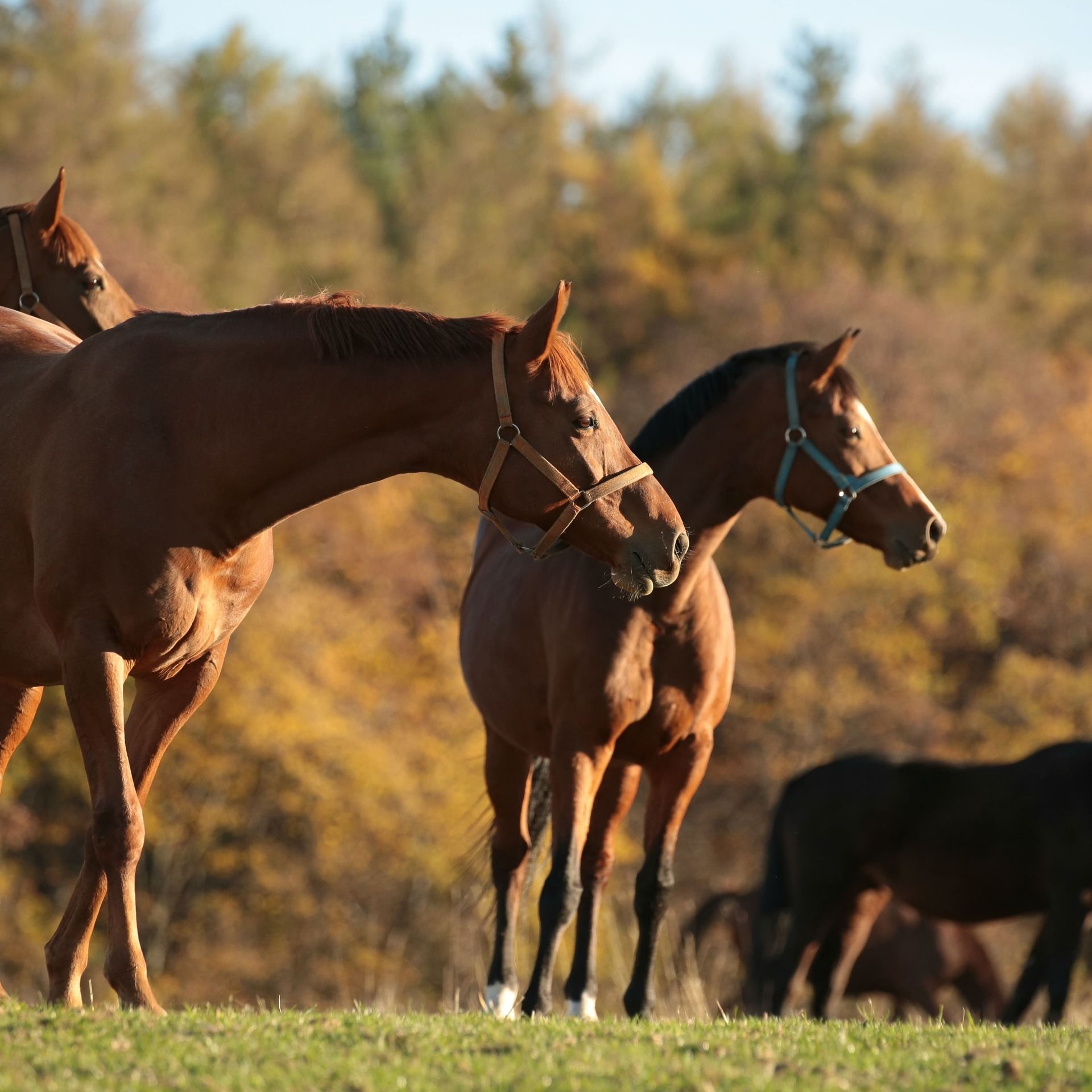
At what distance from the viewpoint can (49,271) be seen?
23.4 ft

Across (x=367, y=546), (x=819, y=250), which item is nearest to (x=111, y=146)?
(x=367, y=546)

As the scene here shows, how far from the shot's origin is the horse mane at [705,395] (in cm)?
683

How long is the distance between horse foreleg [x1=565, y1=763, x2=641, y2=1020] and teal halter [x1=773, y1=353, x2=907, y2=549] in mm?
1485

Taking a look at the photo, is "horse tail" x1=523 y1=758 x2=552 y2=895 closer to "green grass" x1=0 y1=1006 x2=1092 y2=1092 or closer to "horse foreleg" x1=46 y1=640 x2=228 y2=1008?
"horse foreleg" x1=46 y1=640 x2=228 y2=1008

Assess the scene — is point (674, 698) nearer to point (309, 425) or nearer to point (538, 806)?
point (538, 806)

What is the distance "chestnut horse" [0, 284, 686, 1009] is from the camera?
4.79m

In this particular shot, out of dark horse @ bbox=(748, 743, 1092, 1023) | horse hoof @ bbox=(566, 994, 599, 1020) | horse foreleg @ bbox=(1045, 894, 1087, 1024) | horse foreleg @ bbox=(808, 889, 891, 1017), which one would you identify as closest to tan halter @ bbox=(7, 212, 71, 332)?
horse hoof @ bbox=(566, 994, 599, 1020)

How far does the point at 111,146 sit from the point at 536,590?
3099cm

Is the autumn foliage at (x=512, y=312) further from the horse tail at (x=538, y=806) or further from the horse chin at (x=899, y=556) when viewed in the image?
the horse chin at (x=899, y=556)

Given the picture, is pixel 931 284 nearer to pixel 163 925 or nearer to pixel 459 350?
pixel 163 925

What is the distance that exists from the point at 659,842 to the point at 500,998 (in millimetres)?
1109

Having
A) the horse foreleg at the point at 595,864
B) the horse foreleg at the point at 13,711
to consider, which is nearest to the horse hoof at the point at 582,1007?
the horse foreleg at the point at 595,864

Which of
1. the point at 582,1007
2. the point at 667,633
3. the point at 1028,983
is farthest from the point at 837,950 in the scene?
the point at 667,633

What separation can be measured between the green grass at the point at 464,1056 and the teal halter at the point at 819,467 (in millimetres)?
2649
